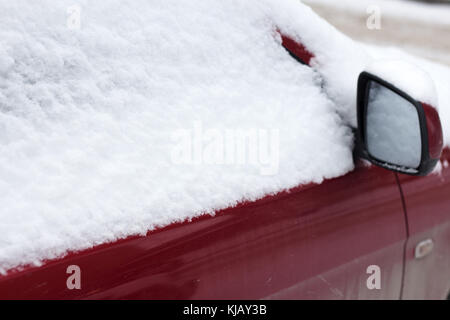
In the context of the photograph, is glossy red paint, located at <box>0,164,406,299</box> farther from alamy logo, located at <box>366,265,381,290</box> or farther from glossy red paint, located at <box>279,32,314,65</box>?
glossy red paint, located at <box>279,32,314,65</box>

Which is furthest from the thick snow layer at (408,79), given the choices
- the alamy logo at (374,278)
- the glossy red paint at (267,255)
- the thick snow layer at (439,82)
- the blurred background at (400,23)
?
the blurred background at (400,23)

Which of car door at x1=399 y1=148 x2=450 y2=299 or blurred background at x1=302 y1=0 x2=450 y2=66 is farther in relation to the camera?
blurred background at x1=302 y1=0 x2=450 y2=66

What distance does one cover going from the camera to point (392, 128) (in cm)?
172

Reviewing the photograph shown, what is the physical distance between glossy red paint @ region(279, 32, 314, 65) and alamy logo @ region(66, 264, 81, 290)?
3.32 feet

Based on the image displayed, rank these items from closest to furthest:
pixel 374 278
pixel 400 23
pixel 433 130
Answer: pixel 433 130, pixel 374 278, pixel 400 23

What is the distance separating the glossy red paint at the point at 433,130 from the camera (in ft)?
A: 5.23

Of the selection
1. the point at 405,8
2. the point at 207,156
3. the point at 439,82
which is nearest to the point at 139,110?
Result: the point at 207,156

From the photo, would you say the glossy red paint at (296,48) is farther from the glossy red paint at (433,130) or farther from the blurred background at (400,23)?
the blurred background at (400,23)

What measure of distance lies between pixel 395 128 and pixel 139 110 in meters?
0.84

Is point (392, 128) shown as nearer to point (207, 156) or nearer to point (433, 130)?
point (433, 130)

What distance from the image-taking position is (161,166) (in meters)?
1.36

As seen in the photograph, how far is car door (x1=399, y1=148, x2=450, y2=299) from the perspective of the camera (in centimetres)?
193

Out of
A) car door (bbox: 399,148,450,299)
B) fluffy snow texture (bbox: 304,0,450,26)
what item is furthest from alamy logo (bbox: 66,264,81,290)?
fluffy snow texture (bbox: 304,0,450,26)
